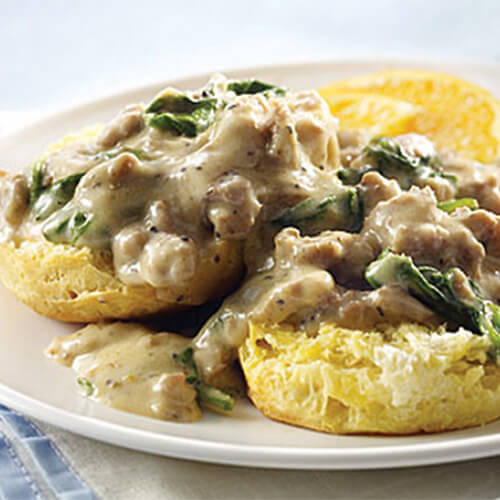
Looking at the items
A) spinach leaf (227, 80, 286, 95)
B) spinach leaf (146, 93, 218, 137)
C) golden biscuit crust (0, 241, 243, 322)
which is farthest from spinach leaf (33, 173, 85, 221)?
spinach leaf (227, 80, 286, 95)

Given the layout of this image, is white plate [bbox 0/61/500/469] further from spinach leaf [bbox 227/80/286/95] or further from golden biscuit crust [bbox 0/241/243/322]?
spinach leaf [bbox 227/80/286/95]

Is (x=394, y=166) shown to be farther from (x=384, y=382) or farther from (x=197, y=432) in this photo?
(x=197, y=432)

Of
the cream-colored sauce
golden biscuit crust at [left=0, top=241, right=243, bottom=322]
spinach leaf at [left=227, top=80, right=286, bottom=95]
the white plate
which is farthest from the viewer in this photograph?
spinach leaf at [left=227, top=80, right=286, bottom=95]

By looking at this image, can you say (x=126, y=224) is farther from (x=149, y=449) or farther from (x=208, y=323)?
(x=149, y=449)

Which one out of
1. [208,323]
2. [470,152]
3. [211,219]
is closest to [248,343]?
[208,323]

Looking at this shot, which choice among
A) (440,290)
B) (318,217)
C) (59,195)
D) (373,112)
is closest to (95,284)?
(59,195)

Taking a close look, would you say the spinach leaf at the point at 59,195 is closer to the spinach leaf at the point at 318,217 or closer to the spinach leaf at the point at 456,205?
the spinach leaf at the point at 318,217

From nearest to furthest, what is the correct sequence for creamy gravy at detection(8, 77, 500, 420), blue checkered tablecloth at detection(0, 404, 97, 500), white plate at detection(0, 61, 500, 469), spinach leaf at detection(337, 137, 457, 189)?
white plate at detection(0, 61, 500, 469) < blue checkered tablecloth at detection(0, 404, 97, 500) < creamy gravy at detection(8, 77, 500, 420) < spinach leaf at detection(337, 137, 457, 189)

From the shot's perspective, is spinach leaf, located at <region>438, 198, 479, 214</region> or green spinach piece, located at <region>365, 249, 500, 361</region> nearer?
green spinach piece, located at <region>365, 249, 500, 361</region>
